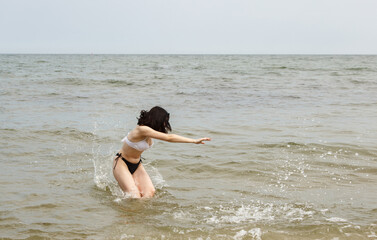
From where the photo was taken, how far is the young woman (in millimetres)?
5754

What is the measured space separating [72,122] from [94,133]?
1.64 meters

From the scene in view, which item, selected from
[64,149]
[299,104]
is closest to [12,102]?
[64,149]

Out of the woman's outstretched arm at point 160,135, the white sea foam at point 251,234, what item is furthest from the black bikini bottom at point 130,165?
the white sea foam at point 251,234

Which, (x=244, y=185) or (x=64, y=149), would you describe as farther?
(x=64, y=149)

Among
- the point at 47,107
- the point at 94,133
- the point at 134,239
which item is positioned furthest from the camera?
the point at 47,107

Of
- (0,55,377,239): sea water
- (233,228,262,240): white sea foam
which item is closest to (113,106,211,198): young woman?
(0,55,377,239): sea water

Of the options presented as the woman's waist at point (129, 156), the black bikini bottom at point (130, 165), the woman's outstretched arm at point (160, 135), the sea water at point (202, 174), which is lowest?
the sea water at point (202, 174)

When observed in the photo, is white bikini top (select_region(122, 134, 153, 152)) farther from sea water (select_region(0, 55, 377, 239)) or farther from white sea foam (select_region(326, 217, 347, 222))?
white sea foam (select_region(326, 217, 347, 222))

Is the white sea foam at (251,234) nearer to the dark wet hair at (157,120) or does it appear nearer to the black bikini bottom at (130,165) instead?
the dark wet hair at (157,120)

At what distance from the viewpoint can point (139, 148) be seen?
6.13m

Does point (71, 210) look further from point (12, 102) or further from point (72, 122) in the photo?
point (12, 102)

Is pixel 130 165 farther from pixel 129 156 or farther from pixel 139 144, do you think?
pixel 139 144

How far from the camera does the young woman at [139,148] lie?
18.9 feet

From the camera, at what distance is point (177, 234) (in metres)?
4.59
